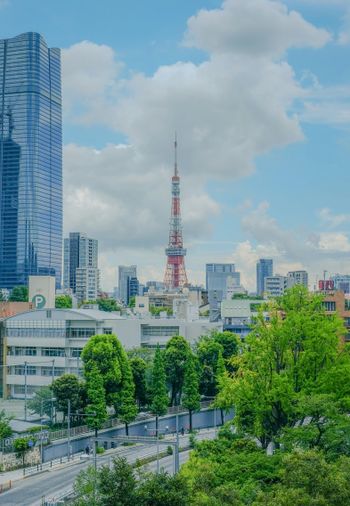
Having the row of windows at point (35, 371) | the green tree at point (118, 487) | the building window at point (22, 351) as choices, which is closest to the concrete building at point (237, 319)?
the row of windows at point (35, 371)

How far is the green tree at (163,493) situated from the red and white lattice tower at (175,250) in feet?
485

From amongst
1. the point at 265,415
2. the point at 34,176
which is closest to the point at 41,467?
the point at 265,415

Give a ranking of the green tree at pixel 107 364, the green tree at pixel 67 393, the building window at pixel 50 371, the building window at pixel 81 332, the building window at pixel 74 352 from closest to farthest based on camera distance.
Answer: the green tree at pixel 67 393
the green tree at pixel 107 364
the building window at pixel 50 371
the building window at pixel 74 352
the building window at pixel 81 332

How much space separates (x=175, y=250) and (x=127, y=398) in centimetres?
12082

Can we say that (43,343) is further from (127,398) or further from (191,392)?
(127,398)

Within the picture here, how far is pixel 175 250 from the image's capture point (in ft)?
583

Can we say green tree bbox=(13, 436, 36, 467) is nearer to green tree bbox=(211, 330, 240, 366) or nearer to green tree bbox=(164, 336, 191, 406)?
green tree bbox=(164, 336, 191, 406)

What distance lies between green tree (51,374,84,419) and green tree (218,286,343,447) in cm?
2295

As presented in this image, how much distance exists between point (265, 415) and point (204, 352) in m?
36.2

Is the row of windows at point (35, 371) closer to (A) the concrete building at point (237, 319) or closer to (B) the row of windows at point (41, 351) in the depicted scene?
(B) the row of windows at point (41, 351)

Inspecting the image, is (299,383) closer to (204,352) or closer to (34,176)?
(204,352)

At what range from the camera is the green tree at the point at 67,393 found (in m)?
56.1

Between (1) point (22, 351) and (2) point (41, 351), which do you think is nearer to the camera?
(2) point (41, 351)

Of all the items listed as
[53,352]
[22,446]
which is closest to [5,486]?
[22,446]
